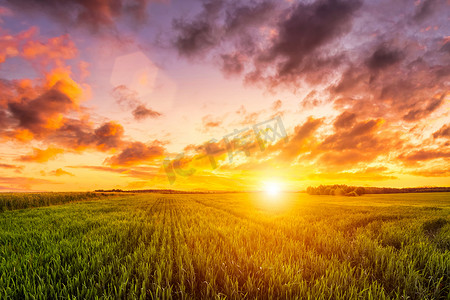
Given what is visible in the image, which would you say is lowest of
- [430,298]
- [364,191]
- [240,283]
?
[364,191]

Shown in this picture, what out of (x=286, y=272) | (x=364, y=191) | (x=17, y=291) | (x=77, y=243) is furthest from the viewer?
(x=364, y=191)

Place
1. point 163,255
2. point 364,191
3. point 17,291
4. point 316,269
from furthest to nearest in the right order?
point 364,191, point 163,255, point 316,269, point 17,291

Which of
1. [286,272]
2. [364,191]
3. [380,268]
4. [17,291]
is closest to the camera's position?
[17,291]

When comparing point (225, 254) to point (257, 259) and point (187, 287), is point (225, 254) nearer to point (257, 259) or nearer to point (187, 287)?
point (257, 259)

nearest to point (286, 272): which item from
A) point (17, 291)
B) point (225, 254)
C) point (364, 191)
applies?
point (225, 254)

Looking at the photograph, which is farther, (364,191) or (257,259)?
(364,191)

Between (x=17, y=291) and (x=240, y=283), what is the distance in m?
2.86

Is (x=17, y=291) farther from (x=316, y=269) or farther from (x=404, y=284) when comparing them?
(x=404, y=284)

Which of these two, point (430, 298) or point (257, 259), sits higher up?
point (257, 259)

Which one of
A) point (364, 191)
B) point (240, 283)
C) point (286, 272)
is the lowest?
point (364, 191)

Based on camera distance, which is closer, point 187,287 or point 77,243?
point 187,287

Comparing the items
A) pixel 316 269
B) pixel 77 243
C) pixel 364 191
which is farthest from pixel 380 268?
pixel 364 191

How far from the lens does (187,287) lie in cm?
261

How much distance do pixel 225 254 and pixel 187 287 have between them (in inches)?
45.5
